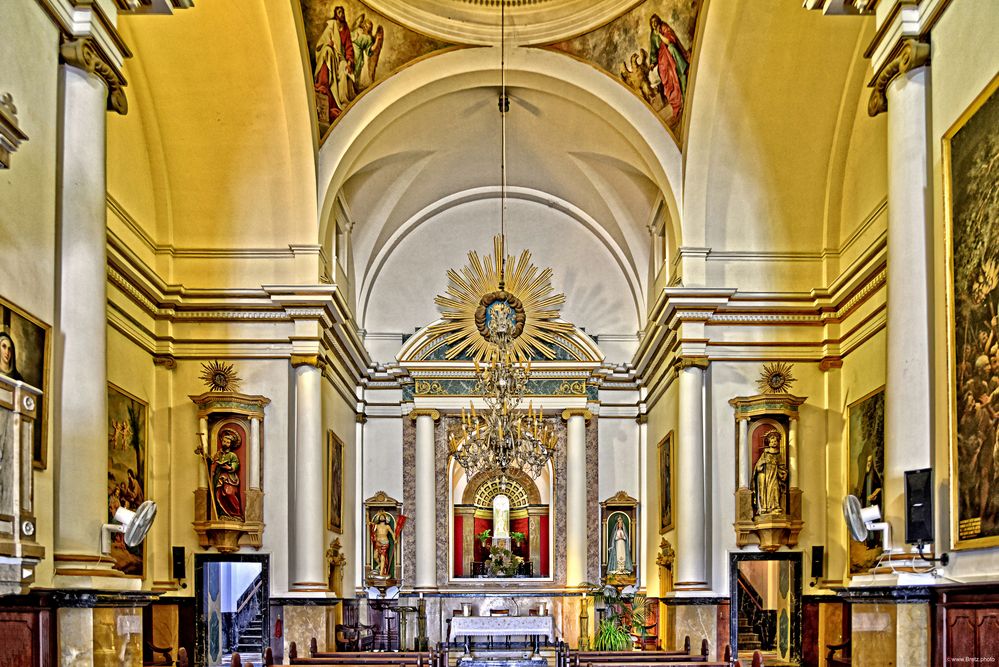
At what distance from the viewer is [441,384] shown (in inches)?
850

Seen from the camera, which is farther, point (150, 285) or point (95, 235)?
point (150, 285)

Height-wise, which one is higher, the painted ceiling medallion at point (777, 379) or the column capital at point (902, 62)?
the column capital at point (902, 62)

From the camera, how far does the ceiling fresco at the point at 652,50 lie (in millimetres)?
15711

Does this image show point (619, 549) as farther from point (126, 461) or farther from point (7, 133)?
point (7, 133)

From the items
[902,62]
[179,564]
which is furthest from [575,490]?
[902,62]

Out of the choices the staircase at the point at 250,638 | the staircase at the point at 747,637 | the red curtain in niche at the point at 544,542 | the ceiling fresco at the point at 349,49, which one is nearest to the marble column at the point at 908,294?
the ceiling fresco at the point at 349,49

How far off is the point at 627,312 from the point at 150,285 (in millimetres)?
10175

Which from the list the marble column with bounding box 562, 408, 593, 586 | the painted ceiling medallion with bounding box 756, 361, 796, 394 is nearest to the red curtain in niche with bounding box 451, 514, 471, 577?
the marble column with bounding box 562, 408, 593, 586

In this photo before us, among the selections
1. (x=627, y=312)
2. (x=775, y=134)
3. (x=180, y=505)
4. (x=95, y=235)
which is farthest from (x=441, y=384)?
(x=95, y=235)

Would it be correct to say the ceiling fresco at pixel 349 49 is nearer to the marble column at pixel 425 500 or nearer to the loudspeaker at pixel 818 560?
the marble column at pixel 425 500

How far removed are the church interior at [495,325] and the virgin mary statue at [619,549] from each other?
8 centimetres

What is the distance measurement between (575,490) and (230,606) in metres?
6.56

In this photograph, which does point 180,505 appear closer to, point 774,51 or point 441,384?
point 441,384

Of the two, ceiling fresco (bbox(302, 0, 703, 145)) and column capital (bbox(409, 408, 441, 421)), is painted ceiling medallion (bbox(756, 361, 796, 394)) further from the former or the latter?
column capital (bbox(409, 408, 441, 421))
